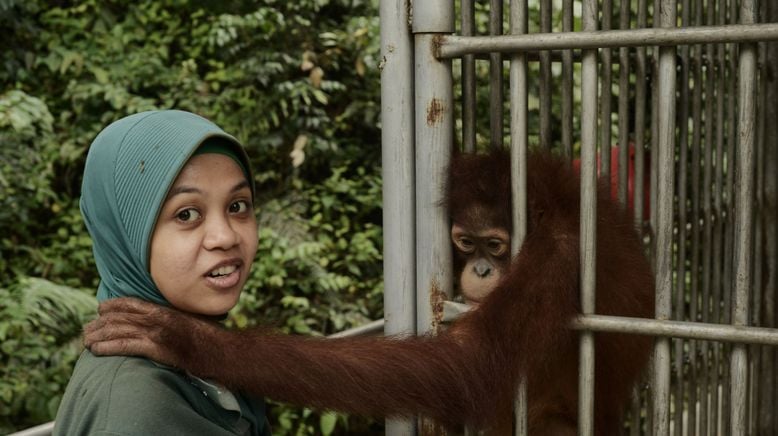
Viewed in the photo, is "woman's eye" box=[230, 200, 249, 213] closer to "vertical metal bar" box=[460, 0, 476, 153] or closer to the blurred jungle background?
"vertical metal bar" box=[460, 0, 476, 153]

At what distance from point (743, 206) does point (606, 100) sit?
1.14 ft

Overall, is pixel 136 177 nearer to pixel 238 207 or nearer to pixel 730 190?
pixel 238 207

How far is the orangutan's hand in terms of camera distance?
1.43 metres

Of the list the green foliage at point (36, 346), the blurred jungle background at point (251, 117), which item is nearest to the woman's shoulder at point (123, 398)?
the green foliage at point (36, 346)

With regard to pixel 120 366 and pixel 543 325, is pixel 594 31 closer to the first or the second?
pixel 543 325

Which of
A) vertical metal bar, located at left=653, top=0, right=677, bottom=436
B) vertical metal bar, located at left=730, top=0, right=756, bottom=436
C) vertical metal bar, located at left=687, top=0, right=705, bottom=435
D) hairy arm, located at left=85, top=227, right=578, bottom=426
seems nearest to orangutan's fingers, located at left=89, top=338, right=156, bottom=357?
hairy arm, located at left=85, top=227, right=578, bottom=426

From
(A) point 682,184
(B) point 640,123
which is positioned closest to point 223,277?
(B) point 640,123

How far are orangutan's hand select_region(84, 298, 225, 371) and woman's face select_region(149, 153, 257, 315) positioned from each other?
41 millimetres

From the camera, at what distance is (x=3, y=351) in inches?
167

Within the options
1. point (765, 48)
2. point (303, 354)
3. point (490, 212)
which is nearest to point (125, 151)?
point (303, 354)

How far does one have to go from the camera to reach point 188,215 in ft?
4.65

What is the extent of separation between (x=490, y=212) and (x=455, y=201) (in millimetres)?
213

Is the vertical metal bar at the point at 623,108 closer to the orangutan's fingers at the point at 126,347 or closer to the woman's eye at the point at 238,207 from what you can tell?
the woman's eye at the point at 238,207

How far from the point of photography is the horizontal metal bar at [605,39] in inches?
50.9
